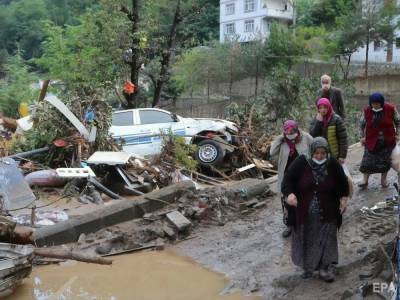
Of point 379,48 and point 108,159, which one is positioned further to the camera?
point 379,48

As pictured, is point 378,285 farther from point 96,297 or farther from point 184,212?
point 184,212

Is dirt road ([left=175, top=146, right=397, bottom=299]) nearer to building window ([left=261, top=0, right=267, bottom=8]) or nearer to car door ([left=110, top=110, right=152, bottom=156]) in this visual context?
car door ([left=110, top=110, right=152, bottom=156])

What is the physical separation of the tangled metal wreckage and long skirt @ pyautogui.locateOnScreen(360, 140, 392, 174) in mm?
2034

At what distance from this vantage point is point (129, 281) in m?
6.44

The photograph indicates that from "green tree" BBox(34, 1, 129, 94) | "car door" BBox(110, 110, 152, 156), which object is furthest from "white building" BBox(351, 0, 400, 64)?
"car door" BBox(110, 110, 152, 156)

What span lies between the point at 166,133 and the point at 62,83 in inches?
305

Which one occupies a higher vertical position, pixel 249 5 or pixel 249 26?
pixel 249 5

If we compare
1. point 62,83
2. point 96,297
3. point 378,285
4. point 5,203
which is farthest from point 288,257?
point 62,83

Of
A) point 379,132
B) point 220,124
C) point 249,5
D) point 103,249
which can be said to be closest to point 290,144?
point 379,132

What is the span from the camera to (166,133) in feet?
45.3

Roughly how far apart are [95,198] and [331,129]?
5.13 m

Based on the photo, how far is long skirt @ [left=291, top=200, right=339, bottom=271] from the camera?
534cm

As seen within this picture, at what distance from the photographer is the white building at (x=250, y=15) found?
54.2 m

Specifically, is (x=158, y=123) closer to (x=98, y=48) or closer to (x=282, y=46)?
(x=98, y=48)
